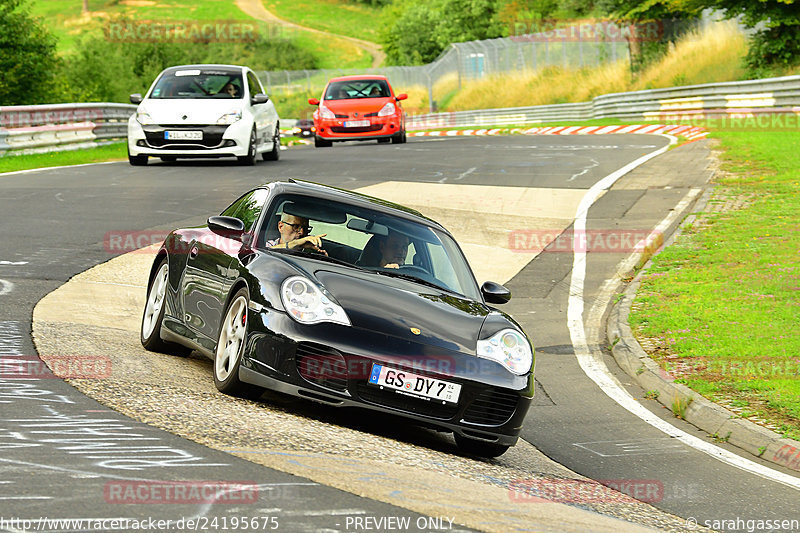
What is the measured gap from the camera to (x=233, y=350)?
6.95 m

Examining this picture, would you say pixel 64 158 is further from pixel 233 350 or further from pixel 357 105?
pixel 233 350

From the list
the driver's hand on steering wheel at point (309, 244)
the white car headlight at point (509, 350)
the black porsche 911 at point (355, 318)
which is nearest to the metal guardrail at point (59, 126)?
Answer: the black porsche 911 at point (355, 318)

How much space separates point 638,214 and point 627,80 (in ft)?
106

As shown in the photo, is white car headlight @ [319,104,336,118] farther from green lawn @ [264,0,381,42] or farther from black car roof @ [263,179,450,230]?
green lawn @ [264,0,381,42]

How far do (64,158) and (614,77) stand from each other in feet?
99.9

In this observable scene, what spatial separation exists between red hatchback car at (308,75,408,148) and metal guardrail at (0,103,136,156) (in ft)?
17.2

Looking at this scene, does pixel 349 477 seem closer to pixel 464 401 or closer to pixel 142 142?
pixel 464 401

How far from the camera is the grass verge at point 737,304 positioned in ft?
Result: 29.1

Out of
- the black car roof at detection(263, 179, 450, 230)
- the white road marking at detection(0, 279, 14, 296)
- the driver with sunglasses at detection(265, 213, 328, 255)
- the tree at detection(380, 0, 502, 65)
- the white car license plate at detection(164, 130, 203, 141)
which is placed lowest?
the white road marking at detection(0, 279, 14, 296)

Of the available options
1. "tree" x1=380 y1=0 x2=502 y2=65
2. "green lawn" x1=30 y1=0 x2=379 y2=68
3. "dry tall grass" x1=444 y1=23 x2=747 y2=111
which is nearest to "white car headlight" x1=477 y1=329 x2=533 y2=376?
"dry tall grass" x1=444 y1=23 x2=747 y2=111

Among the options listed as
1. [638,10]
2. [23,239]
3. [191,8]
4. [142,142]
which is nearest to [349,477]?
[23,239]

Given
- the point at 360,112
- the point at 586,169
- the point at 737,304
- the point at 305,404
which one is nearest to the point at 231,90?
the point at 586,169

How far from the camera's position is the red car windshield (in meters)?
31.7

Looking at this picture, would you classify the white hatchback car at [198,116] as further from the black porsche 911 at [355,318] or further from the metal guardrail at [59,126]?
the black porsche 911 at [355,318]
